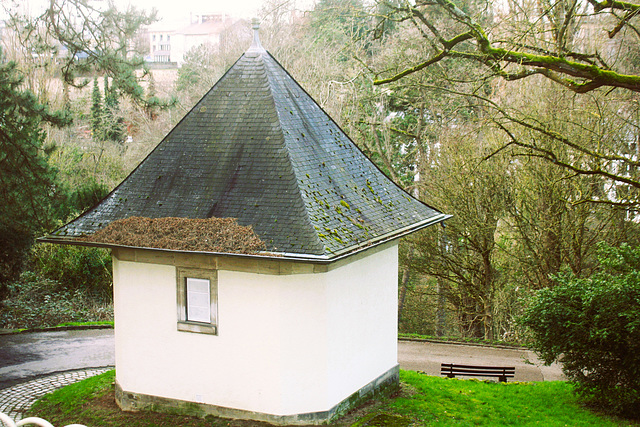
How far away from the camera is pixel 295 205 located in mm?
10789

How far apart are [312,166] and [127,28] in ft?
23.6

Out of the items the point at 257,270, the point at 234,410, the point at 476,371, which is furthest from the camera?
the point at 476,371

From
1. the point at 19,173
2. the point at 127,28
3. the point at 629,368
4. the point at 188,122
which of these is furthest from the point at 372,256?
the point at 19,173

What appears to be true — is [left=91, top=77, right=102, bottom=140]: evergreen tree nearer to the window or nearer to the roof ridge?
the roof ridge

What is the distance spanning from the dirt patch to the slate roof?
0.18 m

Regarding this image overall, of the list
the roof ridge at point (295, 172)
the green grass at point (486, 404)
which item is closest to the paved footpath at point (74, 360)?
the green grass at point (486, 404)

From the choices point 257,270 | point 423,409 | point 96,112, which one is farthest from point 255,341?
point 96,112

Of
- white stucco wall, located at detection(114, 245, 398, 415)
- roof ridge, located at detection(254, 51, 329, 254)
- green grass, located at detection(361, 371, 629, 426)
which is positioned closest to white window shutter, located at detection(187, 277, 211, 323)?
white stucco wall, located at detection(114, 245, 398, 415)

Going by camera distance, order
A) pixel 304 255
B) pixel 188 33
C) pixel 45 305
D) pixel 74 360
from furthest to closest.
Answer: pixel 188 33 → pixel 45 305 → pixel 74 360 → pixel 304 255

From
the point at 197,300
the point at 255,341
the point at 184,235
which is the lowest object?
the point at 255,341

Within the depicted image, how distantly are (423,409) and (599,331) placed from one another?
336 cm

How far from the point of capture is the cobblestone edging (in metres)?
12.9

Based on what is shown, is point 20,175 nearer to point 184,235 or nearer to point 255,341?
point 184,235

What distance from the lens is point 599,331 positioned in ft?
40.2
